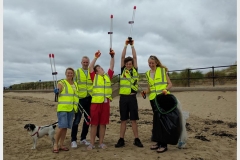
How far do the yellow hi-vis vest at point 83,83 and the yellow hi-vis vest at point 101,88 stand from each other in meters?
0.25

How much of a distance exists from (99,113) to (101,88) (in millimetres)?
525

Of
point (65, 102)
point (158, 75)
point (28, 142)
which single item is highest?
point (158, 75)

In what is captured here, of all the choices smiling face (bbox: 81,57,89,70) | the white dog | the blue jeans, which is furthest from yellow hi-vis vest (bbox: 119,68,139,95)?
the white dog

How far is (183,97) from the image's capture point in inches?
551

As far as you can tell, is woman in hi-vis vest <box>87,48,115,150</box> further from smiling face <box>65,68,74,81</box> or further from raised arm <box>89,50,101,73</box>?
smiling face <box>65,68,74,81</box>

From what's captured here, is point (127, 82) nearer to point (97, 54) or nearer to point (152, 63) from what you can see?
point (152, 63)

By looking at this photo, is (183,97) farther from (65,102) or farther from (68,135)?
(65,102)

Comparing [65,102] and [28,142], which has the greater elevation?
[65,102]

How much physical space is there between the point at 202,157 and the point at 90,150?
7.40ft

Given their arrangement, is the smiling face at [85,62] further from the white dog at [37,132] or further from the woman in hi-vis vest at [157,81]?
the white dog at [37,132]

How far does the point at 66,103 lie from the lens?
15.9ft

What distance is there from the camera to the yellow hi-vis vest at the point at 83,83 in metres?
5.23

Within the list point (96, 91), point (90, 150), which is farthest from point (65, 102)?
point (90, 150)

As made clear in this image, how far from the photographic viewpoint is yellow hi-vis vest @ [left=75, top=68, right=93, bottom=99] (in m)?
5.23
